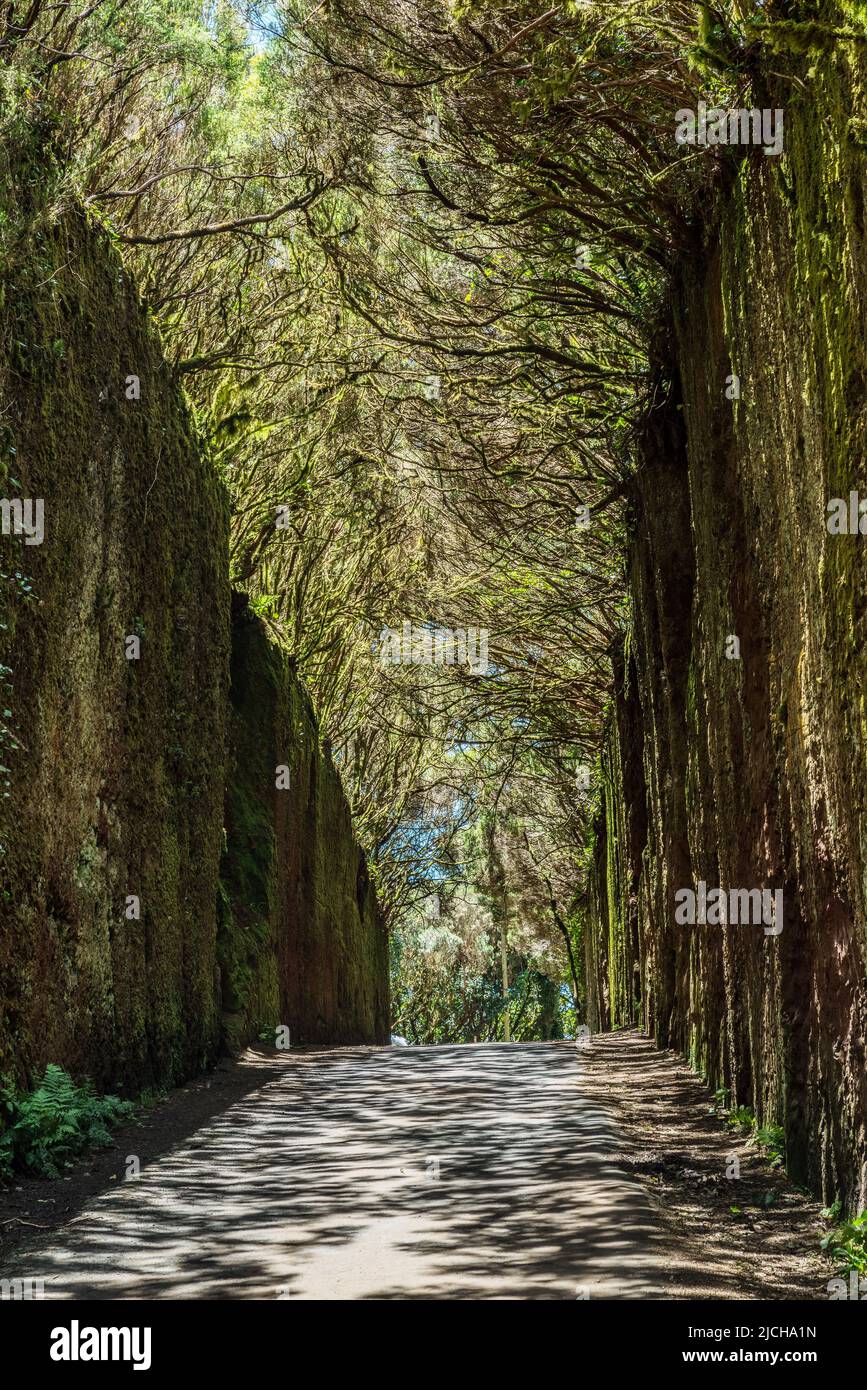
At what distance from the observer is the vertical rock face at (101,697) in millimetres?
7141

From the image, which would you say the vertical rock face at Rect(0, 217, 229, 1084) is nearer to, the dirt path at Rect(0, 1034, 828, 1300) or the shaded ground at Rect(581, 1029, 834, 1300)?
the dirt path at Rect(0, 1034, 828, 1300)

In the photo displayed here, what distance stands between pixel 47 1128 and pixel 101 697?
2803mm

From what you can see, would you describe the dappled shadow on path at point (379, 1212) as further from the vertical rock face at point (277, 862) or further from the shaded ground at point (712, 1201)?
the vertical rock face at point (277, 862)

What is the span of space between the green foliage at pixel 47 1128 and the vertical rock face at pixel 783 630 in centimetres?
354

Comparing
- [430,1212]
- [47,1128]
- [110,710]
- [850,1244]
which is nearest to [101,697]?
[110,710]

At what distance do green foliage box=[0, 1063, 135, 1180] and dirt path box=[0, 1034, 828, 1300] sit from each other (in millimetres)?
283

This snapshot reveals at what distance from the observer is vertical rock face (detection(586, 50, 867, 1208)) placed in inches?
201

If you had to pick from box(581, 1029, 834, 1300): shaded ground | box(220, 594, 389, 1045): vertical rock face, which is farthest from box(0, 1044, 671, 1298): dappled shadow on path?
box(220, 594, 389, 1045): vertical rock face

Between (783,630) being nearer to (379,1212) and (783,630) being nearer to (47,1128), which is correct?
(379,1212)

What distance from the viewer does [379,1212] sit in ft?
19.7

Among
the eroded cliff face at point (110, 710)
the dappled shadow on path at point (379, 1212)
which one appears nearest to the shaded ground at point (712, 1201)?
the dappled shadow on path at point (379, 1212)
